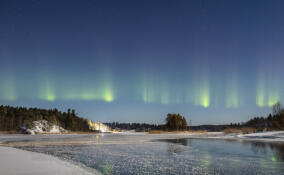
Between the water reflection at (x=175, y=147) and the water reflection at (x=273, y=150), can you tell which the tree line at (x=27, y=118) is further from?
the water reflection at (x=273, y=150)

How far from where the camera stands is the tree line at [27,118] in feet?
297

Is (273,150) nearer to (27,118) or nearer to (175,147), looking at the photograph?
(175,147)

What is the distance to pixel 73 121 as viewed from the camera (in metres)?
119

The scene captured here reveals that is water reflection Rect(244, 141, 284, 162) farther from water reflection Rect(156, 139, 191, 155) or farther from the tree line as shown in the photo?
the tree line

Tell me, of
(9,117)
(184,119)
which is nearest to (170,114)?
(184,119)

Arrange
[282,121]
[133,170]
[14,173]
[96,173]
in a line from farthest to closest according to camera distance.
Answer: [282,121]
[133,170]
[96,173]
[14,173]

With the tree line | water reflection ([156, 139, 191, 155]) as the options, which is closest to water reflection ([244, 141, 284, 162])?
water reflection ([156, 139, 191, 155])

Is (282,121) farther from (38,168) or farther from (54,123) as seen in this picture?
(54,123)

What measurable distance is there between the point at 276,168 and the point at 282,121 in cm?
7059

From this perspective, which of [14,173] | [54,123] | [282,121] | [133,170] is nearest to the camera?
[14,173]

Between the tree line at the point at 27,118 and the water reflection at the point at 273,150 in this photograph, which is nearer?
the water reflection at the point at 273,150

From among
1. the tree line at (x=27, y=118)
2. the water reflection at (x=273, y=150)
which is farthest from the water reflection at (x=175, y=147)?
the tree line at (x=27, y=118)

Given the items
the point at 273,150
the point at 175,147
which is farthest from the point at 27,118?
the point at 273,150

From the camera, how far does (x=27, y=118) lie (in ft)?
317
